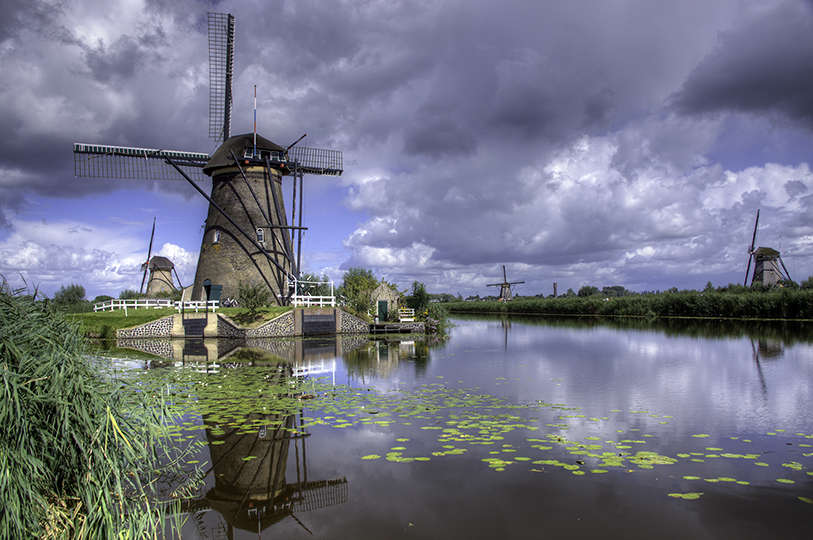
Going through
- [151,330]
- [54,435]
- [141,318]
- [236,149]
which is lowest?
[151,330]

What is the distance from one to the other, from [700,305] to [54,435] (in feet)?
140

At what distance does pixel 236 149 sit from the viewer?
2617cm

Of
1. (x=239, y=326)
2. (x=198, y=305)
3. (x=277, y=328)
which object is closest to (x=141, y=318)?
(x=198, y=305)

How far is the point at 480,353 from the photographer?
648 inches

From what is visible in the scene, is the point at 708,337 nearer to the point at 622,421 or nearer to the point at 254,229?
the point at 622,421

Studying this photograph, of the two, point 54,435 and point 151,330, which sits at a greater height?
point 54,435

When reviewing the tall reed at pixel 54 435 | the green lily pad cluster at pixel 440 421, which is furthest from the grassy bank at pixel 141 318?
the tall reed at pixel 54 435

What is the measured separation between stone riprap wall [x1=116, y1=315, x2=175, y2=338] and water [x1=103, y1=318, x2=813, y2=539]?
13765 millimetres

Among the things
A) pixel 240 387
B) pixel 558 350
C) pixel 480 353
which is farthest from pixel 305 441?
pixel 558 350

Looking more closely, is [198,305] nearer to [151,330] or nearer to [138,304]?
[151,330]

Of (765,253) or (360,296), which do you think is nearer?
(360,296)

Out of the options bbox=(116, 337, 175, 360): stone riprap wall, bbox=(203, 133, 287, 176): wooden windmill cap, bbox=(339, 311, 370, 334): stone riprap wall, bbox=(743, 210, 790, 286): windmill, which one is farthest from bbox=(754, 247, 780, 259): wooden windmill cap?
bbox=(116, 337, 175, 360): stone riprap wall

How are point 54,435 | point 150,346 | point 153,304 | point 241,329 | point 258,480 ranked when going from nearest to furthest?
point 54,435
point 258,480
point 150,346
point 241,329
point 153,304

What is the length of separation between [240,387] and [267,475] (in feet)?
16.2
